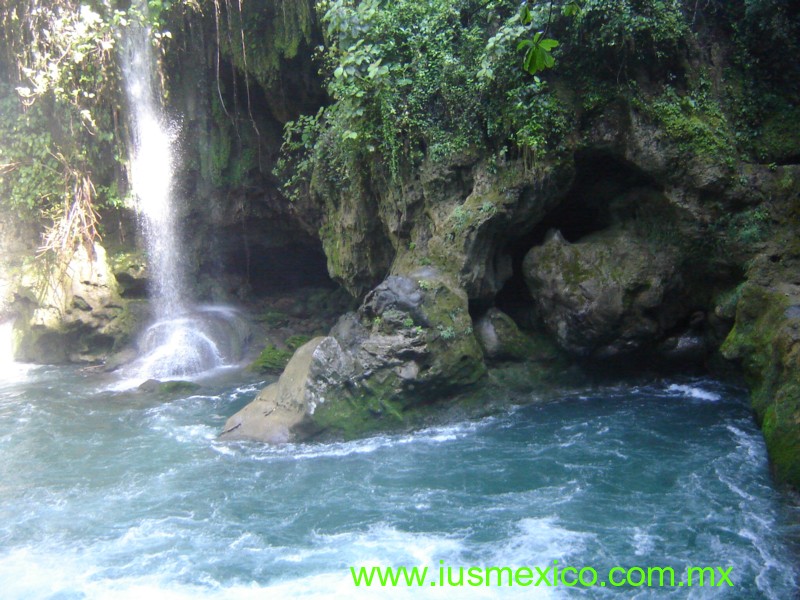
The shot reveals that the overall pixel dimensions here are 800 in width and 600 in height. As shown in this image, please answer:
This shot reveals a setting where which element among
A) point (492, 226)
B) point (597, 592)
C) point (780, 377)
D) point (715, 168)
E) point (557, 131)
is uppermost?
point (557, 131)

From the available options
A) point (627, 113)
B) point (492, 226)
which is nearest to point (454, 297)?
point (492, 226)

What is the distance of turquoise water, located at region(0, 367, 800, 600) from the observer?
18.0ft

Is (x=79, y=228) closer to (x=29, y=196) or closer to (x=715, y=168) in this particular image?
(x=29, y=196)

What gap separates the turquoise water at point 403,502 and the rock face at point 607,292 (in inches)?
34.4

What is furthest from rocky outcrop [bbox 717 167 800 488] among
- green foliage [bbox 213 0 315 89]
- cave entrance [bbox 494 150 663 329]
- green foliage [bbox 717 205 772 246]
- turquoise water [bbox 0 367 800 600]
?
green foliage [bbox 213 0 315 89]

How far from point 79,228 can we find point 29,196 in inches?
47.6

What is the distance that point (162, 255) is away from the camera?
46.3ft

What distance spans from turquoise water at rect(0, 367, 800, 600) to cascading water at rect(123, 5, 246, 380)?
10.4 feet

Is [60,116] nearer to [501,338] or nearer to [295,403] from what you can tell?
[295,403]

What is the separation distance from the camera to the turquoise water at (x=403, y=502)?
550cm

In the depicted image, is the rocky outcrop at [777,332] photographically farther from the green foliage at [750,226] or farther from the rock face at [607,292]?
the rock face at [607,292]

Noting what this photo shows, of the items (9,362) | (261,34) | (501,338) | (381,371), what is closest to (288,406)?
(381,371)

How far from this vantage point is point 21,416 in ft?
33.1

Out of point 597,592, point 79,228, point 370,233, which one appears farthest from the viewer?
point 79,228
